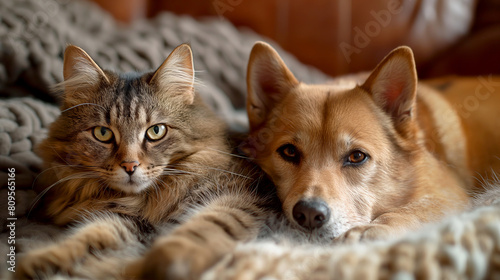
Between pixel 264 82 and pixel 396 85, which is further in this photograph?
pixel 264 82

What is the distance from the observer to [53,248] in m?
1.05

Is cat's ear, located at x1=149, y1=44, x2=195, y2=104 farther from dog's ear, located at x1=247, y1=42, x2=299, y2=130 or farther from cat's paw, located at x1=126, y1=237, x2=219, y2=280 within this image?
cat's paw, located at x1=126, y1=237, x2=219, y2=280

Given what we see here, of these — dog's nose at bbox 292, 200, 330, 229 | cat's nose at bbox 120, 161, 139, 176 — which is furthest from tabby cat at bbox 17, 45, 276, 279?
dog's nose at bbox 292, 200, 330, 229

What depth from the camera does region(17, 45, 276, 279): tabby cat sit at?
122cm

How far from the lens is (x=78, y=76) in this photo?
1361mm

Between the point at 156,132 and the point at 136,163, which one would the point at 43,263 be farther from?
the point at 156,132

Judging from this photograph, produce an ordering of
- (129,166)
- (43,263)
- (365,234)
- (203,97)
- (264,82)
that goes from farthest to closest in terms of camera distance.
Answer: (203,97) < (264,82) < (129,166) < (365,234) < (43,263)

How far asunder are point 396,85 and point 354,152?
0.34 m

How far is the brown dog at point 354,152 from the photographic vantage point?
1239mm

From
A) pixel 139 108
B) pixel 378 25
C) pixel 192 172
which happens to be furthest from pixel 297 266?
pixel 378 25

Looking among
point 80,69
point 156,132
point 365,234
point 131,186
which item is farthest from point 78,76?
point 365,234

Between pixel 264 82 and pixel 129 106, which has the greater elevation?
pixel 129 106

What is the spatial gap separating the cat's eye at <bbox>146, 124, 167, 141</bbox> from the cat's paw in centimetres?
50

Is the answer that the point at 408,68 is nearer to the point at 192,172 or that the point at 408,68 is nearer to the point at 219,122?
the point at 219,122
